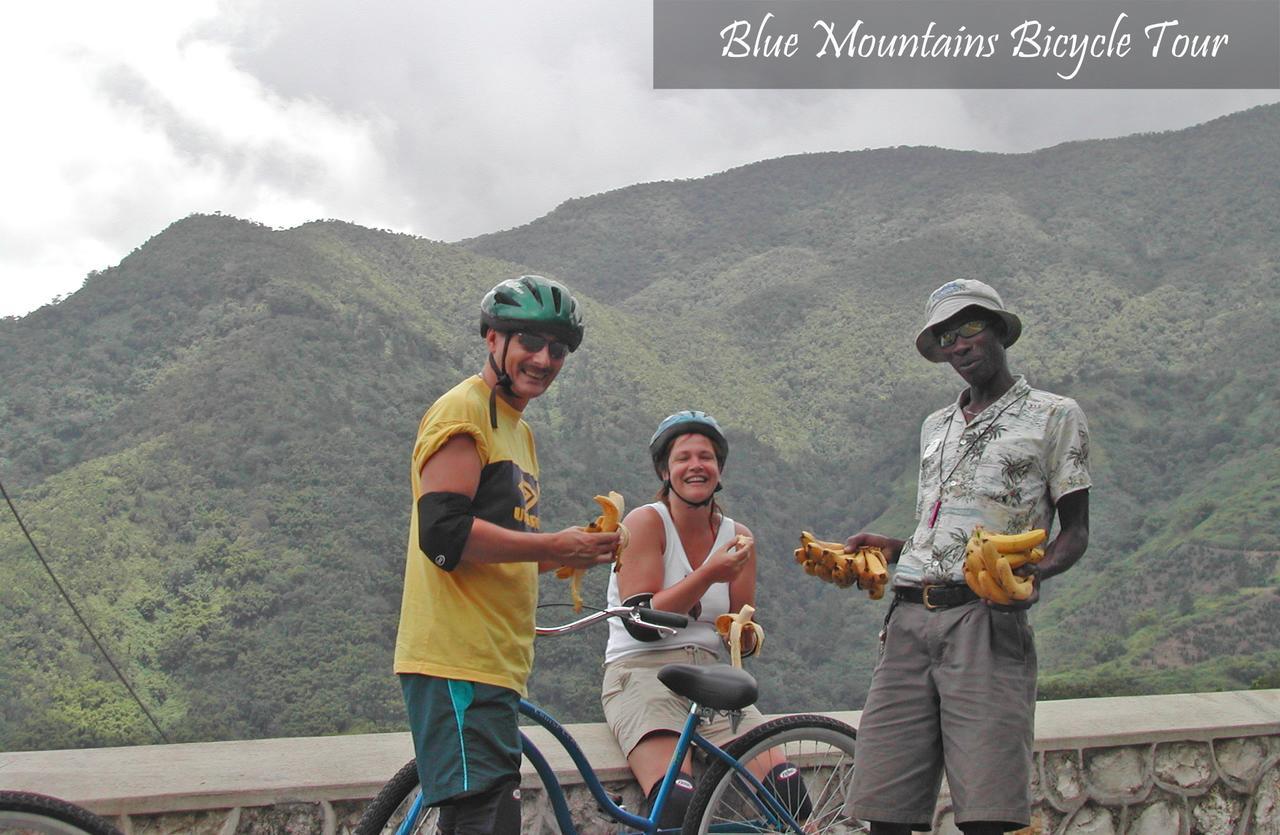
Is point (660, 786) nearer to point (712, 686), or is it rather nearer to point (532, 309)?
point (712, 686)

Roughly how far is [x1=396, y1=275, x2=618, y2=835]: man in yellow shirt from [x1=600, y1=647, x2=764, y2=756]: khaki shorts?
0.83 meters

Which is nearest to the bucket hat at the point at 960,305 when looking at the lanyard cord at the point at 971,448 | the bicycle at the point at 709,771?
the lanyard cord at the point at 971,448

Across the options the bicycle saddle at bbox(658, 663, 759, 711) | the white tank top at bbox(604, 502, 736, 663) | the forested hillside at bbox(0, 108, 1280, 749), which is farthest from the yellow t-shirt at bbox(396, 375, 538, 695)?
the forested hillside at bbox(0, 108, 1280, 749)

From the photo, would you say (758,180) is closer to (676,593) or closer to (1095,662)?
(1095,662)

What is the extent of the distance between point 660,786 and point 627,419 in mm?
34625

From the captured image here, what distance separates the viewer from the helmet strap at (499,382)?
2.25 m

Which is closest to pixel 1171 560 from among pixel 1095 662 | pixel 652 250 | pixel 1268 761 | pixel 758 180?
pixel 1095 662

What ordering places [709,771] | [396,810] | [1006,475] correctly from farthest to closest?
[709,771], [1006,475], [396,810]

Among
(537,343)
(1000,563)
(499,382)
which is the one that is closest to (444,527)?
(499,382)

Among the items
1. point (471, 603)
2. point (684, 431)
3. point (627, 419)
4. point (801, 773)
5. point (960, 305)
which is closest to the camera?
point (471, 603)

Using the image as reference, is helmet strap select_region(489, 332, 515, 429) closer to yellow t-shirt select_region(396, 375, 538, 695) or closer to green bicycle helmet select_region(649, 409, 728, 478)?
yellow t-shirt select_region(396, 375, 538, 695)

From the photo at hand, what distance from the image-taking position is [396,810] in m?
2.46

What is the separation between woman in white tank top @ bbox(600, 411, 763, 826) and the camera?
119 inches

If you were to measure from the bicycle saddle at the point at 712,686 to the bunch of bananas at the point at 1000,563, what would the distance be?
0.65 metres
